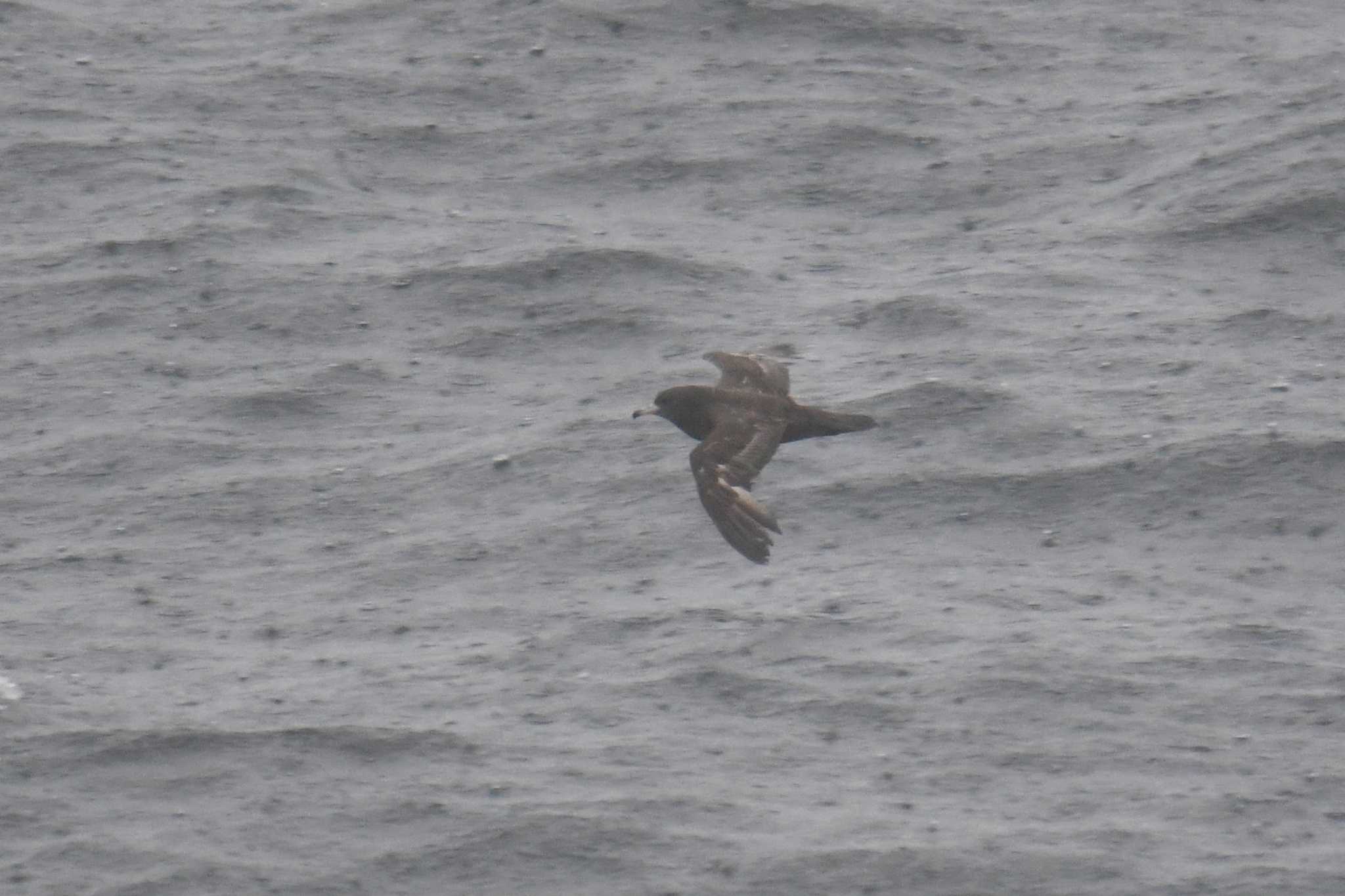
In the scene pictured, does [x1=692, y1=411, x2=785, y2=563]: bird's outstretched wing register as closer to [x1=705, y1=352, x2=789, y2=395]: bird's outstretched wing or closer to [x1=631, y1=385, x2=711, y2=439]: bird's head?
[x1=631, y1=385, x2=711, y2=439]: bird's head

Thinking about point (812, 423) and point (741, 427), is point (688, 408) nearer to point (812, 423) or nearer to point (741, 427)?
point (741, 427)

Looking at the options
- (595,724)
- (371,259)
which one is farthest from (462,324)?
(595,724)

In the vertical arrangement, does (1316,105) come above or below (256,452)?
above

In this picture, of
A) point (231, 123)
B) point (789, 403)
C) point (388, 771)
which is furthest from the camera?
point (231, 123)

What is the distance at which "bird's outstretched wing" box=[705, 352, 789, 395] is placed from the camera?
58.2ft

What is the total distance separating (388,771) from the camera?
2003 centimetres

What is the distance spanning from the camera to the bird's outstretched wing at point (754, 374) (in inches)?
699

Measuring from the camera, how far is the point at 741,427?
55.3 ft

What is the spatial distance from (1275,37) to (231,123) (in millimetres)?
10454

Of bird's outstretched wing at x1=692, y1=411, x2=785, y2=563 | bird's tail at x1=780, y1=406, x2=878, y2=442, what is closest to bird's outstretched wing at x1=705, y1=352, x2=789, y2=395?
bird's tail at x1=780, y1=406, x2=878, y2=442

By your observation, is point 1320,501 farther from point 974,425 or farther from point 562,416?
point 562,416

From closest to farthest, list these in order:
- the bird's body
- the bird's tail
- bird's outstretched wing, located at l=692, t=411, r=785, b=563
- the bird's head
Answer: bird's outstretched wing, located at l=692, t=411, r=785, b=563 → the bird's body → the bird's tail → the bird's head

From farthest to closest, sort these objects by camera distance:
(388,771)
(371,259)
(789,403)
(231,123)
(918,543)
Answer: (231,123)
(371,259)
(918,543)
(388,771)
(789,403)

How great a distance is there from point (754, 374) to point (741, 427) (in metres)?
1.16
